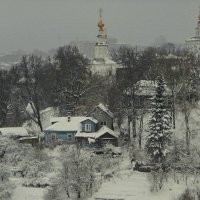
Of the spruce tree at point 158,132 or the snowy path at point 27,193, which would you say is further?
the spruce tree at point 158,132

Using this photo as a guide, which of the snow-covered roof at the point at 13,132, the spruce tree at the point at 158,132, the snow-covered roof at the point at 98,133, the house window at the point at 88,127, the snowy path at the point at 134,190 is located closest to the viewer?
the snowy path at the point at 134,190

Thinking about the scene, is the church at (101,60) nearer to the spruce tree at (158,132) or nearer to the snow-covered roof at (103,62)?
the snow-covered roof at (103,62)

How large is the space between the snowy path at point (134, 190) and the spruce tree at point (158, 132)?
2.66 m

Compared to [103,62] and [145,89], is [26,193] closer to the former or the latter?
[145,89]

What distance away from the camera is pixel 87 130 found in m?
43.4

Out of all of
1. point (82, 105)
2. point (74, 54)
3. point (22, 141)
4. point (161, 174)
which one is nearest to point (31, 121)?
point (82, 105)

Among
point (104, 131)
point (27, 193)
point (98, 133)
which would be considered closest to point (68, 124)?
point (98, 133)

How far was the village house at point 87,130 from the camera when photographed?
42.5 meters

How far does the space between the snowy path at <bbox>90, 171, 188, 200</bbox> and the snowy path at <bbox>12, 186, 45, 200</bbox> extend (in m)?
3.36

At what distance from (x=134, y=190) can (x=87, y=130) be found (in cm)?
1166

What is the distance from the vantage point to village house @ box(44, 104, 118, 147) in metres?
42.5

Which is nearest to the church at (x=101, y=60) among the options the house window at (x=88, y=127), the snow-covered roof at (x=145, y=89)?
the snow-covered roof at (x=145, y=89)

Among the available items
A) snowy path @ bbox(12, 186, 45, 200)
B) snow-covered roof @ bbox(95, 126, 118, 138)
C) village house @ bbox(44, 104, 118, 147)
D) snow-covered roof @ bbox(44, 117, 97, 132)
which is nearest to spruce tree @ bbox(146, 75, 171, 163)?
snow-covered roof @ bbox(95, 126, 118, 138)

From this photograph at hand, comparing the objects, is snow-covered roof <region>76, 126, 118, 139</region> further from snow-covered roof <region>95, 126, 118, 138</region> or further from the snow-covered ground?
the snow-covered ground
